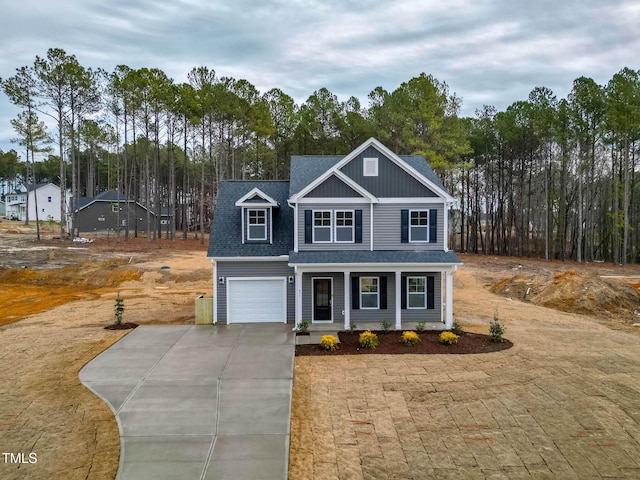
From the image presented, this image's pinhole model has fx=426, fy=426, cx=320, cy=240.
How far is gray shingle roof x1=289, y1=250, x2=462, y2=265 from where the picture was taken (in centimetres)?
1628

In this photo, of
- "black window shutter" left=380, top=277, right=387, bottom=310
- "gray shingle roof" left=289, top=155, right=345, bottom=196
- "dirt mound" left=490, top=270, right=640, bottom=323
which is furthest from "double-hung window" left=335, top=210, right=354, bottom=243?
"dirt mound" left=490, top=270, right=640, bottom=323

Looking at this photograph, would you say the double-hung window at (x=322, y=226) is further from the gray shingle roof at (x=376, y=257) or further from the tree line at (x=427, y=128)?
the tree line at (x=427, y=128)

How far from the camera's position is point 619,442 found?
8.42 m

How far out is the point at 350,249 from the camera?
57.2 feet

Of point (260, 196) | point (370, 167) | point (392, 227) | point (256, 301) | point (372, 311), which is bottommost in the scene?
point (372, 311)

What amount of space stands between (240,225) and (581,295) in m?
18.1

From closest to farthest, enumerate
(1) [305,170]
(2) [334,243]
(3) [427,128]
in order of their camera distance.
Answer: (2) [334,243] < (1) [305,170] < (3) [427,128]

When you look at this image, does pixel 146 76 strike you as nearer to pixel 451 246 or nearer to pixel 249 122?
pixel 249 122

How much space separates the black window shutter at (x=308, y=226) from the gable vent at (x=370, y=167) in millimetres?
2863

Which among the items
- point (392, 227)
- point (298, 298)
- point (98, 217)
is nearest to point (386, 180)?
point (392, 227)

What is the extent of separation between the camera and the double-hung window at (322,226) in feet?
57.0

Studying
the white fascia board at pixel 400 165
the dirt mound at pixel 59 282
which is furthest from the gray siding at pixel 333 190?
the dirt mound at pixel 59 282

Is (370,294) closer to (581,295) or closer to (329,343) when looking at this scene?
(329,343)

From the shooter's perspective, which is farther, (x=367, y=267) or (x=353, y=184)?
(x=353, y=184)
